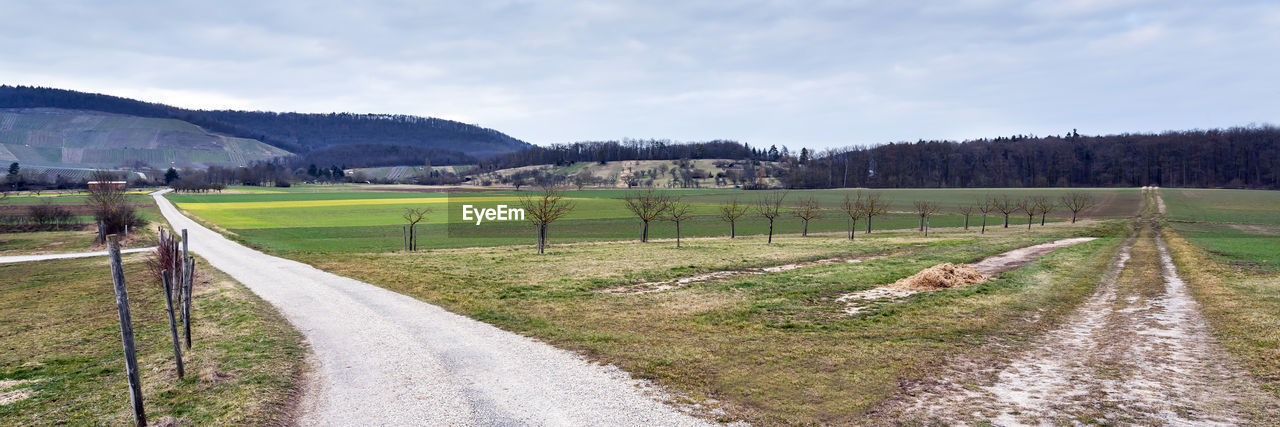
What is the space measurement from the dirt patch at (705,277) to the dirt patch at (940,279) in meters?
5.77

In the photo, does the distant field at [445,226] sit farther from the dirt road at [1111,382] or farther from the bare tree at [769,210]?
the dirt road at [1111,382]

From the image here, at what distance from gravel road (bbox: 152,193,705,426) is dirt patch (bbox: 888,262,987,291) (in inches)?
540

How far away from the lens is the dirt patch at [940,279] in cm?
2139

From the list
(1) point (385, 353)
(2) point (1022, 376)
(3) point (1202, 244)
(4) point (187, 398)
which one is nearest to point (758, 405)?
(2) point (1022, 376)

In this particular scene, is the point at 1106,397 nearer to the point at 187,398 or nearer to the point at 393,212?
the point at 187,398

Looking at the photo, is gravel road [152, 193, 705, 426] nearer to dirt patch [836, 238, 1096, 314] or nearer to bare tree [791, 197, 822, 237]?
dirt patch [836, 238, 1096, 314]

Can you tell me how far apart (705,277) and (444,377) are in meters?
14.7

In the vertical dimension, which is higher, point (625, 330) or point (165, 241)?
point (165, 241)

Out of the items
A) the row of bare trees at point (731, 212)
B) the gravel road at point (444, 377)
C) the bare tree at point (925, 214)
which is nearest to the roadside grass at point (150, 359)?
the gravel road at point (444, 377)

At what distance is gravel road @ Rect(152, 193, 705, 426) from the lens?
9.20 m

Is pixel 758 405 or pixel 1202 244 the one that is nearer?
pixel 758 405

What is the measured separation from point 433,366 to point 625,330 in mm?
4637

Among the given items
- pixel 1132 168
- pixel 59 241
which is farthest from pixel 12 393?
pixel 1132 168

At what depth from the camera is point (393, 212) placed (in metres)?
85.0
